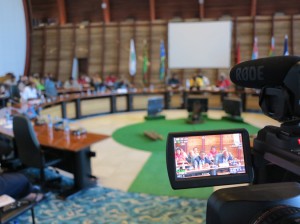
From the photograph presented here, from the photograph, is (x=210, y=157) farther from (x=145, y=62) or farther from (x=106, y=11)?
(x=106, y=11)

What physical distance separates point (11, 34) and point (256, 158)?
1300 millimetres

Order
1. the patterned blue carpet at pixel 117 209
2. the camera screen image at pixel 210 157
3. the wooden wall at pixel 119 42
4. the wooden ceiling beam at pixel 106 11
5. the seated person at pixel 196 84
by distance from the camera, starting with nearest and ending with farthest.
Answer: the camera screen image at pixel 210 157
the patterned blue carpet at pixel 117 209
the seated person at pixel 196 84
the wooden wall at pixel 119 42
the wooden ceiling beam at pixel 106 11

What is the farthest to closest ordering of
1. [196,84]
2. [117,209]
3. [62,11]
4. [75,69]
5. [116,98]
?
[75,69] < [62,11] < [196,84] < [116,98] < [117,209]

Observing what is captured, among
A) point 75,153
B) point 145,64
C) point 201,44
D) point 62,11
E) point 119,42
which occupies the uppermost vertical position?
point 62,11

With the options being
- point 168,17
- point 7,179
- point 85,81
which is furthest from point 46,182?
point 168,17

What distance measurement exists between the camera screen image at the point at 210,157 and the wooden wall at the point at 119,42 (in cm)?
1340

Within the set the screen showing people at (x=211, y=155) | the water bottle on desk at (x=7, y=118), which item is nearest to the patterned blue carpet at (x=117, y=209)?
the water bottle on desk at (x=7, y=118)

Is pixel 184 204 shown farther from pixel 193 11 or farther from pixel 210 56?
pixel 193 11

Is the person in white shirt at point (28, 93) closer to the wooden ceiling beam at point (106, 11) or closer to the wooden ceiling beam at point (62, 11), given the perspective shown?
the wooden ceiling beam at point (106, 11)

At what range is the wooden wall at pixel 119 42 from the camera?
1366 cm

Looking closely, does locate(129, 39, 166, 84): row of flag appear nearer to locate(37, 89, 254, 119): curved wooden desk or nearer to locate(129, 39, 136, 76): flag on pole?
locate(129, 39, 136, 76): flag on pole

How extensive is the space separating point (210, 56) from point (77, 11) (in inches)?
291

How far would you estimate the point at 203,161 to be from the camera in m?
1.13

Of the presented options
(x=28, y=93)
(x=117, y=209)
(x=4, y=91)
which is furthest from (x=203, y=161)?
(x=4, y=91)
